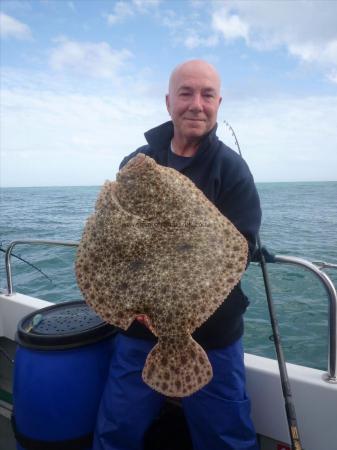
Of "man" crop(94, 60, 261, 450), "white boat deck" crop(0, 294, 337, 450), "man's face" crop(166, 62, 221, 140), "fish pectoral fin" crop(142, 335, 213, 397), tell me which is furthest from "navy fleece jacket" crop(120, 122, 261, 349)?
"white boat deck" crop(0, 294, 337, 450)

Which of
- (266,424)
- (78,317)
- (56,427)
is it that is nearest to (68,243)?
(78,317)

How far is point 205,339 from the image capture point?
2350mm

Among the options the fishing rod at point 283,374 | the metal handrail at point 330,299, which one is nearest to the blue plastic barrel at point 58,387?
the fishing rod at point 283,374

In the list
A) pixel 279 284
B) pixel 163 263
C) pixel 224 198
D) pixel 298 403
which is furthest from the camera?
pixel 279 284

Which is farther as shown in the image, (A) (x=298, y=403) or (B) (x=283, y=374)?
(A) (x=298, y=403)

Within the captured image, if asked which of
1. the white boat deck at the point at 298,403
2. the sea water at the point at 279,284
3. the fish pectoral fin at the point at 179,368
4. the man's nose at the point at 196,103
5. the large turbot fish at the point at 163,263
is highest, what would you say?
the man's nose at the point at 196,103

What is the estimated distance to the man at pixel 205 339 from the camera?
2.30 meters

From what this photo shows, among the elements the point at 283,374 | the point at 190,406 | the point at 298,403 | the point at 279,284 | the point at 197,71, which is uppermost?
the point at 197,71

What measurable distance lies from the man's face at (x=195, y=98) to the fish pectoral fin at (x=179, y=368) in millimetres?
1367

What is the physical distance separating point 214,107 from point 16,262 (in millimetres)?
13561

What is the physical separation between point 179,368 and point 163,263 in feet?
1.89

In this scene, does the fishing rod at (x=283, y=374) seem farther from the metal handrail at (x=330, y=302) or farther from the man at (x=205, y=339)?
the man at (x=205, y=339)

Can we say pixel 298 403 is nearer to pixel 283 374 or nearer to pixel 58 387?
pixel 283 374

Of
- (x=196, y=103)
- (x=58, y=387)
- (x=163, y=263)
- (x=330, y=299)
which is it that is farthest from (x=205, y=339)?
(x=196, y=103)
